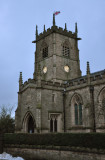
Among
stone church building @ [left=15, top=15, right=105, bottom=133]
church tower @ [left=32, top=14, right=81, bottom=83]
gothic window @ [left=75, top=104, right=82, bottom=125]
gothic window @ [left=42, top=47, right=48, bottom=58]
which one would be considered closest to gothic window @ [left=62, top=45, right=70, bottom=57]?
church tower @ [left=32, top=14, right=81, bottom=83]

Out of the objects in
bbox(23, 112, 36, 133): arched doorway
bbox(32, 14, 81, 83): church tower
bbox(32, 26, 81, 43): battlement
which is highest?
bbox(32, 26, 81, 43): battlement

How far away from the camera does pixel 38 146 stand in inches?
918

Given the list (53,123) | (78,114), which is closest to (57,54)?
(78,114)

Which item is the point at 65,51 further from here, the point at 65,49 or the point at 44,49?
the point at 44,49

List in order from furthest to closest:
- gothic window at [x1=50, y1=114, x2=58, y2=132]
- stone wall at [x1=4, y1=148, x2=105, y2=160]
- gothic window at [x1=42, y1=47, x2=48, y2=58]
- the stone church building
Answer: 1. gothic window at [x1=42, y1=47, x2=48, y2=58]
2. gothic window at [x1=50, y1=114, x2=58, y2=132]
3. the stone church building
4. stone wall at [x1=4, y1=148, x2=105, y2=160]

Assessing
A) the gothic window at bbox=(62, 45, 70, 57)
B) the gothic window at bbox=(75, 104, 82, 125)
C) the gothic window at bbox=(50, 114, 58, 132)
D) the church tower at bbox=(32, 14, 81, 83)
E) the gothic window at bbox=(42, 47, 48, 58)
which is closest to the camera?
the gothic window at bbox=(75, 104, 82, 125)

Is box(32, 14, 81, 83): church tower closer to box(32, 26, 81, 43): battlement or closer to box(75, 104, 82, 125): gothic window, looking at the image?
box(32, 26, 81, 43): battlement

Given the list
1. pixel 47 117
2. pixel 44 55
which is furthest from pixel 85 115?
pixel 44 55

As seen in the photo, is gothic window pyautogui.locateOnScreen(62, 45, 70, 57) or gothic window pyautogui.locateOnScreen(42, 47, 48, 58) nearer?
gothic window pyautogui.locateOnScreen(62, 45, 70, 57)

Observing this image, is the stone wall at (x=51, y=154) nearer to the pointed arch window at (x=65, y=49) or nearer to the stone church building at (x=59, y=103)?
the stone church building at (x=59, y=103)

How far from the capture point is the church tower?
127ft

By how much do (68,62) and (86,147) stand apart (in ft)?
78.0

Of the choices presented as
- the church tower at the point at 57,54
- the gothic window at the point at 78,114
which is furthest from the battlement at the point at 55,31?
the gothic window at the point at 78,114

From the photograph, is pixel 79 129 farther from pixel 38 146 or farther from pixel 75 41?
pixel 75 41
